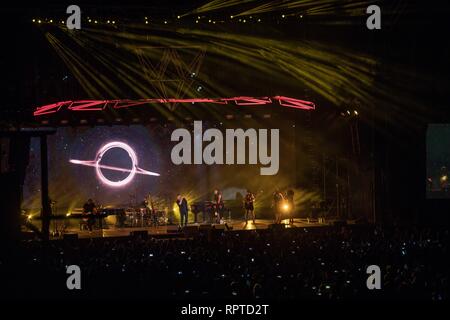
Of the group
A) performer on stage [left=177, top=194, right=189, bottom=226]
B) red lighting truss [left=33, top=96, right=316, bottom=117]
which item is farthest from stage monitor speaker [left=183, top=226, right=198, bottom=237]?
performer on stage [left=177, top=194, right=189, bottom=226]

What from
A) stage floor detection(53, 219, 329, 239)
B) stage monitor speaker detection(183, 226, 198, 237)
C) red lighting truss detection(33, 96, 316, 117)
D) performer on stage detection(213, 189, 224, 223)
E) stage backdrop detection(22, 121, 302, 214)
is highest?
red lighting truss detection(33, 96, 316, 117)

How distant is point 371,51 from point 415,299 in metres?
14.8

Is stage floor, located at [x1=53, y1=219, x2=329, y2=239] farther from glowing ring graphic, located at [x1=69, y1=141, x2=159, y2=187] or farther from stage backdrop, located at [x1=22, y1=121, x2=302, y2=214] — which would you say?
glowing ring graphic, located at [x1=69, y1=141, x2=159, y2=187]

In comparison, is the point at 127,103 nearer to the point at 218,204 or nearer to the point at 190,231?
the point at 190,231

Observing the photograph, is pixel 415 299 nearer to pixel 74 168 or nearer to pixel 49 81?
pixel 49 81

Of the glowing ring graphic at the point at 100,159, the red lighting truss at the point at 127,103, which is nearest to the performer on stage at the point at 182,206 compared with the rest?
the glowing ring graphic at the point at 100,159

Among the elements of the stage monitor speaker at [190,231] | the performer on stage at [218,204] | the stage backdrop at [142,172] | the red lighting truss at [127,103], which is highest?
the red lighting truss at [127,103]

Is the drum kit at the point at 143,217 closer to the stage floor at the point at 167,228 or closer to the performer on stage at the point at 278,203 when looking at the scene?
the stage floor at the point at 167,228

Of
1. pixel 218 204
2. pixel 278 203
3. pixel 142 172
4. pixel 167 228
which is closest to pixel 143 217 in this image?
pixel 167 228

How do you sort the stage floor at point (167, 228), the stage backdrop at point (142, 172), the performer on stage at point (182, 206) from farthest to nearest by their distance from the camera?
the stage backdrop at point (142, 172) → the performer on stage at point (182, 206) → the stage floor at point (167, 228)
